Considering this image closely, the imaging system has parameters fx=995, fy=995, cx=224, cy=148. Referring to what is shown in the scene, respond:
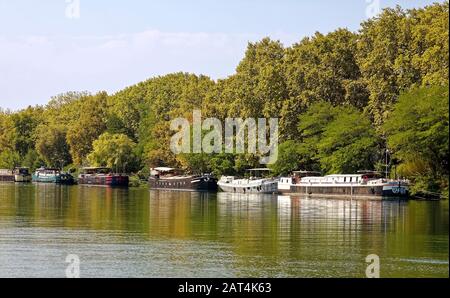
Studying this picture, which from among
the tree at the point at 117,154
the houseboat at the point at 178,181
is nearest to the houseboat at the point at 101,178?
the tree at the point at 117,154

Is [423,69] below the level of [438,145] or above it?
above

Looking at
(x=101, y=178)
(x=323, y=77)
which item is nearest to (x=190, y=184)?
(x=323, y=77)

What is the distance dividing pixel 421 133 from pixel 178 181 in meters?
47.6

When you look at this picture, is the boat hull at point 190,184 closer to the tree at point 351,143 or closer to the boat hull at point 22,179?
the tree at point 351,143

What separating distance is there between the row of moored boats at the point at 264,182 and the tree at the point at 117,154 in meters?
1.91

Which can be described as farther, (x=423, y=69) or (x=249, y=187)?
(x=249, y=187)

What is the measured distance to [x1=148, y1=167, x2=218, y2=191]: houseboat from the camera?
116000 mm

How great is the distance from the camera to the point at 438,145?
249 feet

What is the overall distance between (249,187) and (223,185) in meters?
5.90

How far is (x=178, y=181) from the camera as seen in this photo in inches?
4756

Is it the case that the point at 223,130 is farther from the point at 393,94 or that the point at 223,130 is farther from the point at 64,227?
the point at 64,227

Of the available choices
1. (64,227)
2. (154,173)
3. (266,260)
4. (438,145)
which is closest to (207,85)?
(154,173)

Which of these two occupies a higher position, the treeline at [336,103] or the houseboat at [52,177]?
the treeline at [336,103]

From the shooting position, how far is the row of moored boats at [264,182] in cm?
8625
